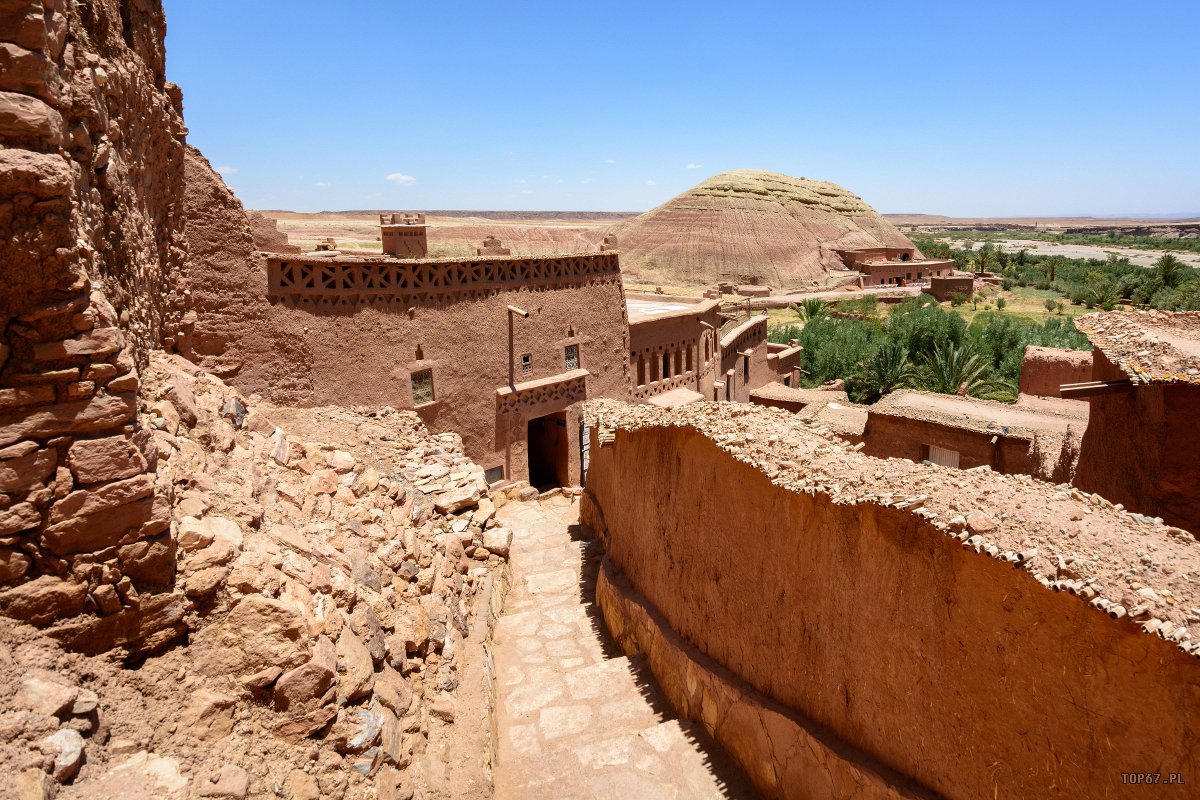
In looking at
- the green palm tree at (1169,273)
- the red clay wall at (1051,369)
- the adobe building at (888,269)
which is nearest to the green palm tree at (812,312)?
the adobe building at (888,269)

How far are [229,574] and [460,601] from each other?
3607 millimetres

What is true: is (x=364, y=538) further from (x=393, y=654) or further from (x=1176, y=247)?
(x=1176, y=247)

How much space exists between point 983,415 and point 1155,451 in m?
5.92

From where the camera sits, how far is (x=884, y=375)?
2338 centimetres

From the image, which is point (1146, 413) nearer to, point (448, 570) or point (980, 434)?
point (980, 434)

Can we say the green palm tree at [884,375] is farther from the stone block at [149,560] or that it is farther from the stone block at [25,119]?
the stone block at [25,119]

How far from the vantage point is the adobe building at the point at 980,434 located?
34.3 ft

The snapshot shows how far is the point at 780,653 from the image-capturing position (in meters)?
5.64

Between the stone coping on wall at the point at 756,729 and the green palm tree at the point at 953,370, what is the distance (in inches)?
616

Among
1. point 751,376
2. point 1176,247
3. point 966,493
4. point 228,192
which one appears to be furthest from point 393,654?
point 1176,247

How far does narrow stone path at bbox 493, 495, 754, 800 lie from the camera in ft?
19.3

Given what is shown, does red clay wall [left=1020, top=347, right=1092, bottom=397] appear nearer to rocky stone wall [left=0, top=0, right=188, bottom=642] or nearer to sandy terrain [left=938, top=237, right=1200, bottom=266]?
rocky stone wall [left=0, top=0, right=188, bottom=642]

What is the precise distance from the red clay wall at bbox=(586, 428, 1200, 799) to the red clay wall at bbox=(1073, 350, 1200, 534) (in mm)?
3383

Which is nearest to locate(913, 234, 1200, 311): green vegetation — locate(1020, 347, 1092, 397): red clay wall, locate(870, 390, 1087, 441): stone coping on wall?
locate(1020, 347, 1092, 397): red clay wall
